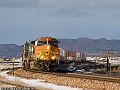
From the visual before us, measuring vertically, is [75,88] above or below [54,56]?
below

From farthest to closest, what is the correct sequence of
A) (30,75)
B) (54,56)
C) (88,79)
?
(54,56) < (30,75) < (88,79)

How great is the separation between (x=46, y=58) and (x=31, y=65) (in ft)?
12.2

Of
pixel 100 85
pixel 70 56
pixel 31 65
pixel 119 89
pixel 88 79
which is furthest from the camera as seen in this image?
pixel 70 56

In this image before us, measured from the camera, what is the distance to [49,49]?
3772 cm

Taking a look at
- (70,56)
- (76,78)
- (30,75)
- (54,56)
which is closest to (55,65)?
(54,56)

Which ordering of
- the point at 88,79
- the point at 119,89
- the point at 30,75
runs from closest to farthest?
the point at 119,89, the point at 88,79, the point at 30,75

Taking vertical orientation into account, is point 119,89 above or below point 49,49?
below

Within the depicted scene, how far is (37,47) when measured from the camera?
3859 centimetres

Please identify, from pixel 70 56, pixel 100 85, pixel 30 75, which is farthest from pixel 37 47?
pixel 70 56

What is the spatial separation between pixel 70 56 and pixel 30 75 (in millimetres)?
60590

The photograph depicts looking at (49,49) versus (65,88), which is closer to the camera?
(65,88)

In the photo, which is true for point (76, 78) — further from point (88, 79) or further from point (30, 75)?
point (30, 75)

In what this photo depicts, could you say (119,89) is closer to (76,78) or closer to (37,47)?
(76,78)

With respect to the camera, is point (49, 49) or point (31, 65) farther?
point (31, 65)
